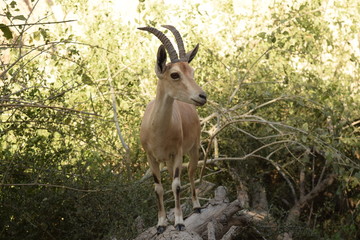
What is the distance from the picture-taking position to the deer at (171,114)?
20.4 ft

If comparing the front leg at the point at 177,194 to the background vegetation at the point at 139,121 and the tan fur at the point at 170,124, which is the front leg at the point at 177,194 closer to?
the tan fur at the point at 170,124

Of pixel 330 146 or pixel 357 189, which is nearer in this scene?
pixel 330 146

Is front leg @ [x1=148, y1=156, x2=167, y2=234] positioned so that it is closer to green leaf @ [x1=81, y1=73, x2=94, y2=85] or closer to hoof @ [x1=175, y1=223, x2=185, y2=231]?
hoof @ [x1=175, y1=223, x2=185, y2=231]

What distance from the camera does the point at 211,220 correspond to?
727cm

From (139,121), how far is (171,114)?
403 cm

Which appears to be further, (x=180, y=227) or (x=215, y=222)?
(x=215, y=222)

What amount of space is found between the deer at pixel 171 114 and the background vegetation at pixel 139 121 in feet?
2.95

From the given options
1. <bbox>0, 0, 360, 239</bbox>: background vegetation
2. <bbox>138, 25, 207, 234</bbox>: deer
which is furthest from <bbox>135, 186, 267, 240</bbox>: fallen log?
<bbox>0, 0, 360, 239</bbox>: background vegetation

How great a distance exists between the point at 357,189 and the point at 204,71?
406 cm

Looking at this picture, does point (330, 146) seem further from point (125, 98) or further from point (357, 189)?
point (357, 189)

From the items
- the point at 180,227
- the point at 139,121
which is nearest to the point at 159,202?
the point at 180,227

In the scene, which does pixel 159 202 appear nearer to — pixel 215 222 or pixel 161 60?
pixel 215 222

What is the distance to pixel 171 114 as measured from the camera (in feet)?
21.6

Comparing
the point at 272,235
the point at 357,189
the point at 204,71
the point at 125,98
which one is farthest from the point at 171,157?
the point at 357,189
